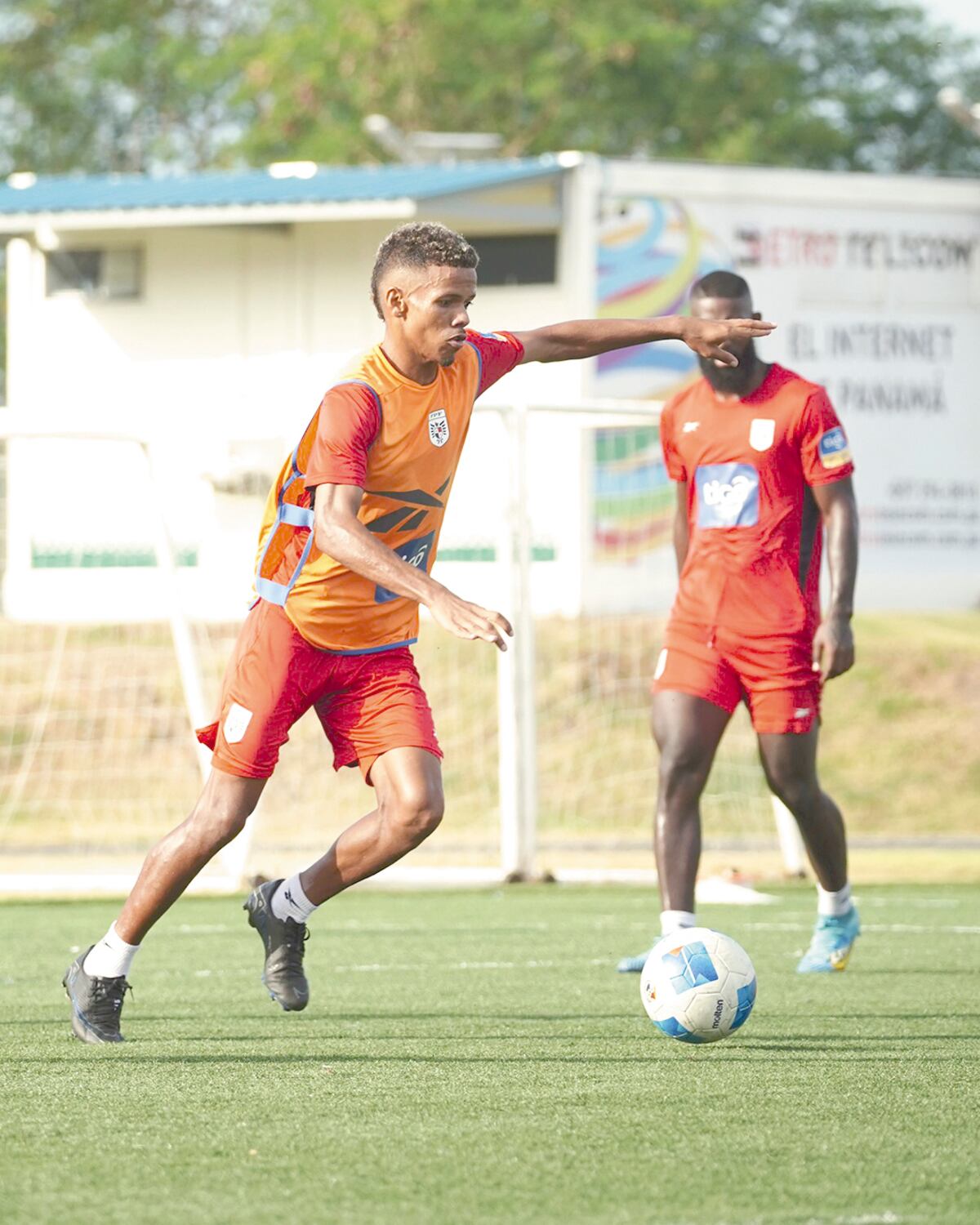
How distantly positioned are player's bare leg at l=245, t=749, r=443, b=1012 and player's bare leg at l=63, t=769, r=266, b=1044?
35cm

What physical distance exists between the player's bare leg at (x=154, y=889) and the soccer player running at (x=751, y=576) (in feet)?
6.48

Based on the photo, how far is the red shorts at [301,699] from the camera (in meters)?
6.05

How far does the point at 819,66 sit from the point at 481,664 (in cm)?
3007

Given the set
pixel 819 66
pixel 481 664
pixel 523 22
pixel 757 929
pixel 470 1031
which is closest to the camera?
pixel 470 1031

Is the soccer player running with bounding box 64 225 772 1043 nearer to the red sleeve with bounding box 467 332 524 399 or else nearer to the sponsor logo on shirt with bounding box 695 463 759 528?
the red sleeve with bounding box 467 332 524 399

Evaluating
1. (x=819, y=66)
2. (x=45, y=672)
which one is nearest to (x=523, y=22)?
(x=819, y=66)

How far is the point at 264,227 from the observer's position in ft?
84.2

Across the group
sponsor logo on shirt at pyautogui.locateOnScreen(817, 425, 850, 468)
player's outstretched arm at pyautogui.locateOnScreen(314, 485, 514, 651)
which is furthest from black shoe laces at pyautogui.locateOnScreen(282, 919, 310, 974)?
sponsor logo on shirt at pyautogui.locateOnScreen(817, 425, 850, 468)

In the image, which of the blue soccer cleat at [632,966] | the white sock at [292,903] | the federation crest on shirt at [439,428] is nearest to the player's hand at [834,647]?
the blue soccer cleat at [632,966]

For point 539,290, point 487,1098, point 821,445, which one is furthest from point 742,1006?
point 539,290

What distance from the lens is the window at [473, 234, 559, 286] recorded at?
24.9 metres

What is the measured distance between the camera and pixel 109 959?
604cm

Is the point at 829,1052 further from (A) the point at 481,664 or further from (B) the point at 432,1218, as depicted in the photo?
(A) the point at 481,664

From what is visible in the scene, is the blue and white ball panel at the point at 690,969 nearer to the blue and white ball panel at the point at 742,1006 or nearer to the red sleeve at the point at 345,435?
the blue and white ball panel at the point at 742,1006
